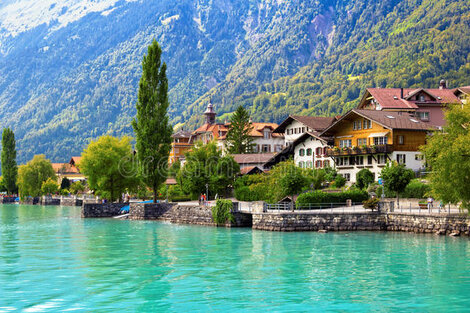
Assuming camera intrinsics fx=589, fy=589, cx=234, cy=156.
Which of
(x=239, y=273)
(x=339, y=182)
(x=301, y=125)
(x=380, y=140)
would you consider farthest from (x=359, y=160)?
(x=239, y=273)

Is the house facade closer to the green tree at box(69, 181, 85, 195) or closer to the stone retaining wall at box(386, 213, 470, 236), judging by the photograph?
the stone retaining wall at box(386, 213, 470, 236)

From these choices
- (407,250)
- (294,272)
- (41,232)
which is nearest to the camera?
(294,272)

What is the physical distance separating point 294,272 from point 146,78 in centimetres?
5074

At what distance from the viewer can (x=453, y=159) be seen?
46.3 m

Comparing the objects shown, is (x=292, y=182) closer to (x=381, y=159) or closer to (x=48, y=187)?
(x=381, y=159)

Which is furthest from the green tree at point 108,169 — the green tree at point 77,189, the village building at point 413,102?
the green tree at point 77,189

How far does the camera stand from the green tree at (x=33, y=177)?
484ft

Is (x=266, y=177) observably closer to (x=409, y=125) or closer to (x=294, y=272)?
(x=409, y=125)

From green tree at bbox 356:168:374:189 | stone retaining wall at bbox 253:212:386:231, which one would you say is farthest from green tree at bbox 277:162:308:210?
green tree at bbox 356:168:374:189

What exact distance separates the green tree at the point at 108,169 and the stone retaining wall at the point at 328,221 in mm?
38140

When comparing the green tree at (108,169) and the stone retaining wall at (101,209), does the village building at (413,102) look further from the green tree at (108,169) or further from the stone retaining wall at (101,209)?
the stone retaining wall at (101,209)

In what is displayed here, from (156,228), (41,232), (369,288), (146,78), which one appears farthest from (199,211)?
(369,288)

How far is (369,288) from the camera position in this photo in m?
28.7

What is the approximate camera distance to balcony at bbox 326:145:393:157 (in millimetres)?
78188
